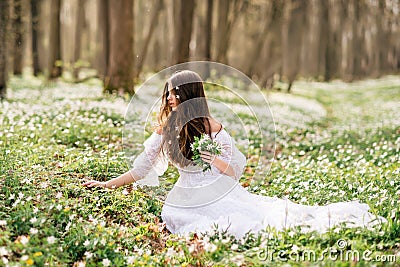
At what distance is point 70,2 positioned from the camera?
34.1m

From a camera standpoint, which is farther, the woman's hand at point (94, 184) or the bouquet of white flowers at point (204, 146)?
the woman's hand at point (94, 184)

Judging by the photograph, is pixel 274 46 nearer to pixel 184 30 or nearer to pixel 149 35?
pixel 149 35

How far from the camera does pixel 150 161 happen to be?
17.1ft

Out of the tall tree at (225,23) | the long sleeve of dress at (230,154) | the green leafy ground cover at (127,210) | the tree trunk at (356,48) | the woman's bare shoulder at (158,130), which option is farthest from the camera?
the tree trunk at (356,48)

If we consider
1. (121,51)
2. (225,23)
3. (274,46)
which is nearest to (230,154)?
(121,51)

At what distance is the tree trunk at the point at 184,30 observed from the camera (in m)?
16.6

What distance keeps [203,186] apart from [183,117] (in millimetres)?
746

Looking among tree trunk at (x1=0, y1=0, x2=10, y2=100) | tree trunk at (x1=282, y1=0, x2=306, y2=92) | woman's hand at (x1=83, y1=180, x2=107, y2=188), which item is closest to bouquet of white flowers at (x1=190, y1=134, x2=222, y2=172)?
woman's hand at (x1=83, y1=180, x2=107, y2=188)

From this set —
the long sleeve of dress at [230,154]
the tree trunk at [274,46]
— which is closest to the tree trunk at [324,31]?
the tree trunk at [274,46]

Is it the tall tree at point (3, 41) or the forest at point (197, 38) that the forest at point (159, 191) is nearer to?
the tall tree at point (3, 41)

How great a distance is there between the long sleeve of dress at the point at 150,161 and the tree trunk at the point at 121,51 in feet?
27.3

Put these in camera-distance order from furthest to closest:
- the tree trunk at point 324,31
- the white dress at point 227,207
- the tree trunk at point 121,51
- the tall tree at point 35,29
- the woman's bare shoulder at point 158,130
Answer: the tree trunk at point 324,31 → the tall tree at point 35,29 → the tree trunk at point 121,51 → the woman's bare shoulder at point 158,130 → the white dress at point 227,207

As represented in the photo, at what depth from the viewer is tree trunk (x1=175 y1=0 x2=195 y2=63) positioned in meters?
16.6

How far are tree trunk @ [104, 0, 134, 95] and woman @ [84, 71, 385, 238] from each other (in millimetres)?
8474
